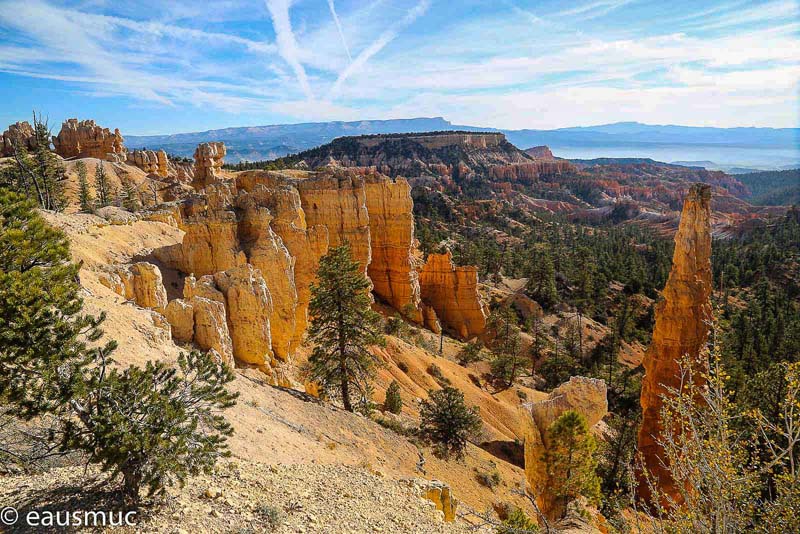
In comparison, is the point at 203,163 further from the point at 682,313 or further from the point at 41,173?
the point at 682,313

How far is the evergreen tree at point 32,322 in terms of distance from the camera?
6324mm

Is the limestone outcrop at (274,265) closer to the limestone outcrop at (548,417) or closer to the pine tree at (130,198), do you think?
the limestone outcrop at (548,417)

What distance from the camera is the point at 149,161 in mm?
70375

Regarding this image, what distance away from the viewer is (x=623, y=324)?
49.6m

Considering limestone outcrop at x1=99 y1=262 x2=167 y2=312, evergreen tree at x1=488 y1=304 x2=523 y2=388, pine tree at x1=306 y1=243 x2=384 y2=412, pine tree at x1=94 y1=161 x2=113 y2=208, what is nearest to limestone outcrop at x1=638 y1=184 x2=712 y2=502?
→ evergreen tree at x1=488 y1=304 x2=523 y2=388

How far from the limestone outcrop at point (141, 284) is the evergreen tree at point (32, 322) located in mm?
9398

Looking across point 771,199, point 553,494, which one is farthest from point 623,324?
point 771,199

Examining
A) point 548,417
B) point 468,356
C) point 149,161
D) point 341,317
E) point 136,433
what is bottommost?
point 468,356

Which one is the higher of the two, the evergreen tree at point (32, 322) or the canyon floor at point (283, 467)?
the evergreen tree at point (32, 322)

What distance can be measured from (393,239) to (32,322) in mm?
34664

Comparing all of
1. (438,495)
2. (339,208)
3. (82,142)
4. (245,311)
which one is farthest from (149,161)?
(438,495)

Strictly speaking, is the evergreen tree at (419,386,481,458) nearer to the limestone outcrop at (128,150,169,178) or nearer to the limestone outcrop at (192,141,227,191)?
the limestone outcrop at (192,141,227,191)

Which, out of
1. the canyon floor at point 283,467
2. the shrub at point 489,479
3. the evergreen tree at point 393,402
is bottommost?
the shrub at point 489,479

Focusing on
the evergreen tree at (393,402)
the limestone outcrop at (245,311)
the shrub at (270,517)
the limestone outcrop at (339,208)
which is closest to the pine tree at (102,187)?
the limestone outcrop at (339,208)
